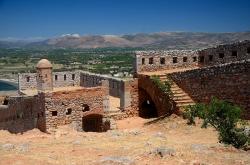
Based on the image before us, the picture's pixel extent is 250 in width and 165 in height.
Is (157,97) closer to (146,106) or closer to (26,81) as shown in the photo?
(146,106)

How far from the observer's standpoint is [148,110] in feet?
88.7

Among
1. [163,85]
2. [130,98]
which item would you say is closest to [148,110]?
[130,98]

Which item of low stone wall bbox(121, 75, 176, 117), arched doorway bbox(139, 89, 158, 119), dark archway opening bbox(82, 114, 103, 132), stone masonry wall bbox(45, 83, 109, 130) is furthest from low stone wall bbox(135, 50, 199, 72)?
dark archway opening bbox(82, 114, 103, 132)

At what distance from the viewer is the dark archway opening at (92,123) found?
24.9 meters

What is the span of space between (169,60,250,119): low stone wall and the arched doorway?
113 inches

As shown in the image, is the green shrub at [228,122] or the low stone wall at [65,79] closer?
the green shrub at [228,122]

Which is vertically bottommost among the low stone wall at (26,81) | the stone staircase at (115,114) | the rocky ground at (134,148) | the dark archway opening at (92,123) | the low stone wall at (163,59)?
the dark archway opening at (92,123)

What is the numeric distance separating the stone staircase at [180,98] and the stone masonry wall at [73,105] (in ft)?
13.0

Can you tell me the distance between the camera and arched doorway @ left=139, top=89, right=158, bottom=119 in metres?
26.6

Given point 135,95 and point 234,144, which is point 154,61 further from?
point 234,144

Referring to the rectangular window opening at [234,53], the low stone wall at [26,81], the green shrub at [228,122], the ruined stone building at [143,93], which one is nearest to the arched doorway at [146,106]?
the ruined stone building at [143,93]

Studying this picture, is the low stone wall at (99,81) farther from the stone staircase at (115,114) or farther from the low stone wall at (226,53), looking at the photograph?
the low stone wall at (226,53)

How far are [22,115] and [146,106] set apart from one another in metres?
7.68

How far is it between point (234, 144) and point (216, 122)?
1.53 m
